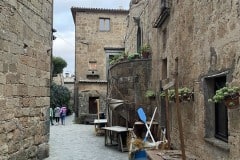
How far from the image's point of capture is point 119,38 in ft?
78.1

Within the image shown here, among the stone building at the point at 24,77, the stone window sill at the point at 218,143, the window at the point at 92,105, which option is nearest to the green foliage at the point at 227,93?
the stone window sill at the point at 218,143

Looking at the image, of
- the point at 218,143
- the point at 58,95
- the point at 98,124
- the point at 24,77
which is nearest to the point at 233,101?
the point at 218,143

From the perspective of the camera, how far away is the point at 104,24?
23.7m

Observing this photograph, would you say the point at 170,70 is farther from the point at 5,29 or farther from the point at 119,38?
the point at 119,38

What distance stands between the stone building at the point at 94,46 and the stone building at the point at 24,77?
1431 cm

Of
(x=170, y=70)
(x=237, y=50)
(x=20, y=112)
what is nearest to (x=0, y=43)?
(x=20, y=112)

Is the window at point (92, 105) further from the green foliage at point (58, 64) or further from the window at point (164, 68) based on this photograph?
the window at point (164, 68)

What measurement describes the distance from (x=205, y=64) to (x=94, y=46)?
1830 cm

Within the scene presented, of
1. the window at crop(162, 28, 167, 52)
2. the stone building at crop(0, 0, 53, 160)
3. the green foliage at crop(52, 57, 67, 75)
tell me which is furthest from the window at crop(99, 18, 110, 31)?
the stone building at crop(0, 0, 53, 160)

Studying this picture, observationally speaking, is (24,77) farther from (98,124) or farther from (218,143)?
(98,124)

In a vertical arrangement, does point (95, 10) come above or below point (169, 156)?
above

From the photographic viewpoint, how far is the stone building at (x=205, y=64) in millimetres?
4340

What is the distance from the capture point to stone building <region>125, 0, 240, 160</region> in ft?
14.2

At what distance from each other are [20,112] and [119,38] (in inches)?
708
